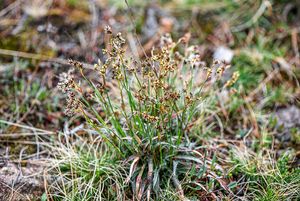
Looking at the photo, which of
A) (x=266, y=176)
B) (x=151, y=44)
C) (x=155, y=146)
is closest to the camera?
(x=155, y=146)

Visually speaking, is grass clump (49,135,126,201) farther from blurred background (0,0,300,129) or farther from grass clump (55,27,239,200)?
blurred background (0,0,300,129)

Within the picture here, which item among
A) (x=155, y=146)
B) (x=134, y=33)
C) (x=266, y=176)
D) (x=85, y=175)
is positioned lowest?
(x=266, y=176)

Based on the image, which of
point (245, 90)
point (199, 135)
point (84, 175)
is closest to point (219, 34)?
point (245, 90)

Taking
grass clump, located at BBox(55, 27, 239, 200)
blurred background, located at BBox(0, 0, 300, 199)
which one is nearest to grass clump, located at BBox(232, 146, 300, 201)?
grass clump, located at BBox(55, 27, 239, 200)

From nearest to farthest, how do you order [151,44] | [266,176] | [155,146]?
[155,146], [266,176], [151,44]

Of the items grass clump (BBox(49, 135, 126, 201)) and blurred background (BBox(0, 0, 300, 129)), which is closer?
grass clump (BBox(49, 135, 126, 201))

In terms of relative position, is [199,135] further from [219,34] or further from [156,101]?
[219,34]

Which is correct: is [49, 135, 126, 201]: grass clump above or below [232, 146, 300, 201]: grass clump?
above

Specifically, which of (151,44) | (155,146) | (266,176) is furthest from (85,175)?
(151,44)

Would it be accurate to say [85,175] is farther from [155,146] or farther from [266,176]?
[266,176]

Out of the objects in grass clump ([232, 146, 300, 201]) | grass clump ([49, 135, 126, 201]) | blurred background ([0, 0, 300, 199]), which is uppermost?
blurred background ([0, 0, 300, 199])

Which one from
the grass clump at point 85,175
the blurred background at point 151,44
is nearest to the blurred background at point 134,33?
the blurred background at point 151,44
